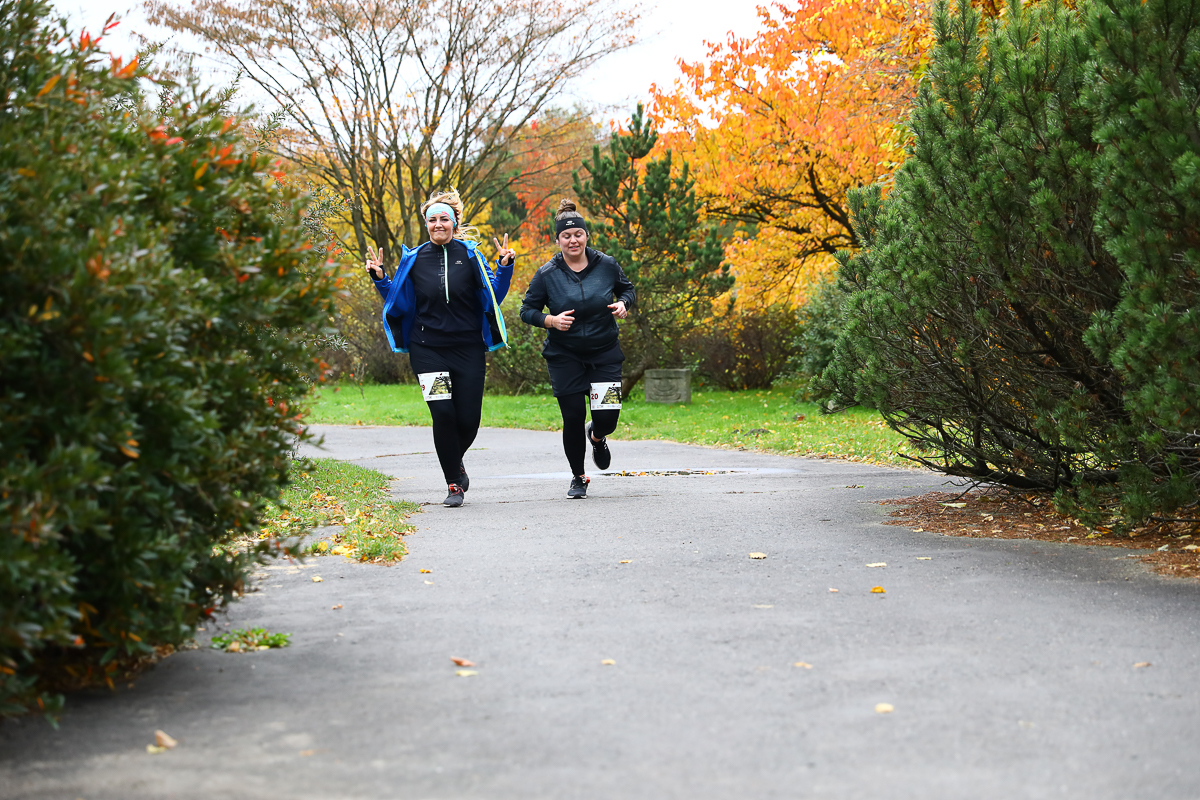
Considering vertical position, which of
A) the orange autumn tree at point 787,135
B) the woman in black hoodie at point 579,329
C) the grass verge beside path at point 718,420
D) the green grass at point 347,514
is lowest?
the green grass at point 347,514

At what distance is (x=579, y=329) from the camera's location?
8.44m

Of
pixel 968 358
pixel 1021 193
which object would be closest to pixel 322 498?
pixel 968 358

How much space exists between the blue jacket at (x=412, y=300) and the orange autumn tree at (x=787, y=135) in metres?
12.0

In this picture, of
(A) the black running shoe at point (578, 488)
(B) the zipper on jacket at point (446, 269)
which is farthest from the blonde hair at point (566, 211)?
(A) the black running shoe at point (578, 488)

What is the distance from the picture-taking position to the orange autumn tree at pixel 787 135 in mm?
20531

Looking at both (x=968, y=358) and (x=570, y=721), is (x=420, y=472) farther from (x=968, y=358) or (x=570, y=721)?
(x=570, y=721)

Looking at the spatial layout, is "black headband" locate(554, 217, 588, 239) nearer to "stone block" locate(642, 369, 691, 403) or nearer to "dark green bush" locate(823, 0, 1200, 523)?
"dark green bush" locate(823, 0, 1200, 523)

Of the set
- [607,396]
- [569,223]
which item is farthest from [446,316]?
[607,396]

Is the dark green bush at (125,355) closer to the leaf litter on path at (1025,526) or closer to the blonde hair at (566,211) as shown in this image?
the leaf litter on path at (1025,526)

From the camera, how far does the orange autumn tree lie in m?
20.5

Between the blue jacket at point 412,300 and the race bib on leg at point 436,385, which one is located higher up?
the blue jacket at point 412,300

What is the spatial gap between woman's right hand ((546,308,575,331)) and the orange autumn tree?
11847mm

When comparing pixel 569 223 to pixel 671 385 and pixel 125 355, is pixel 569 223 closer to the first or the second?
pixel 125 355

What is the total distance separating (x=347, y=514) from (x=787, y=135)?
16065mm
